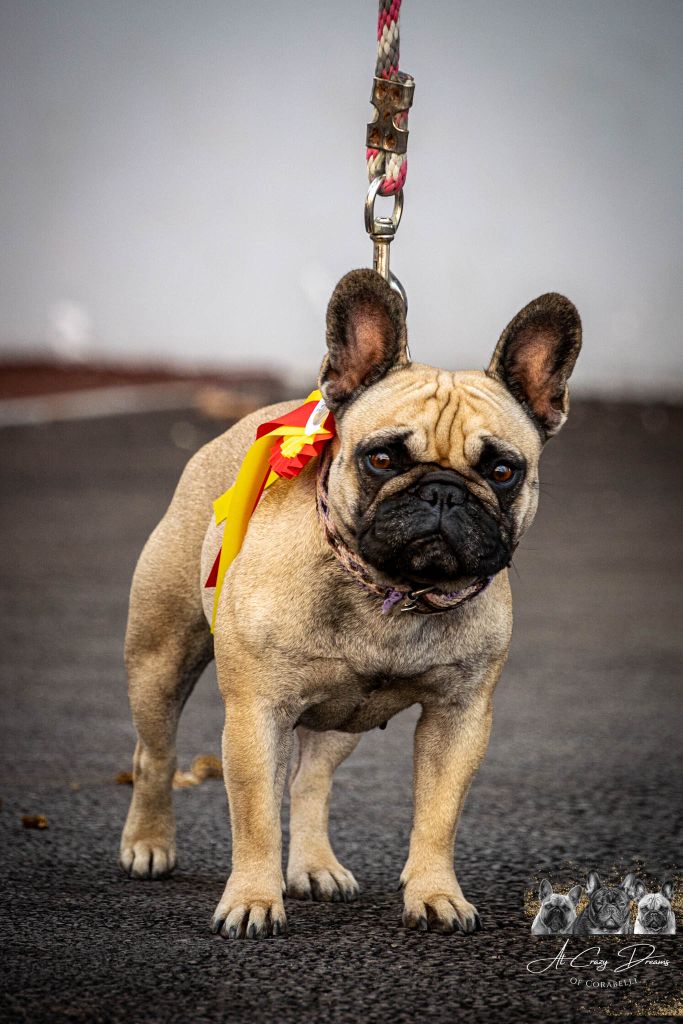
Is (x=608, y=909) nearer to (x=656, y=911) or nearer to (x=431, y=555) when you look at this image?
(x=656, y=911)

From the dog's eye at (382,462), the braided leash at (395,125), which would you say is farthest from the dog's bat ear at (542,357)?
the braided leash at (395,125)

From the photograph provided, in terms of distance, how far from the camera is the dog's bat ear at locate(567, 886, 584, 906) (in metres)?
3.65

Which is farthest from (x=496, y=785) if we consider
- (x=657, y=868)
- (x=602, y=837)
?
(x=657, y=868)

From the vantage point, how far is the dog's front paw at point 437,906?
367cm

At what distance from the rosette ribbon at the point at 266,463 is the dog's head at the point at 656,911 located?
1342 mm

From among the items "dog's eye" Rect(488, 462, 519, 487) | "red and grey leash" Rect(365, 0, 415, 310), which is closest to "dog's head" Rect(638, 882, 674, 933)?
"dog's eye" Rect(488, 462, 519, 487)

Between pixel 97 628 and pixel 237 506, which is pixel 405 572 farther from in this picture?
pixel 97 628

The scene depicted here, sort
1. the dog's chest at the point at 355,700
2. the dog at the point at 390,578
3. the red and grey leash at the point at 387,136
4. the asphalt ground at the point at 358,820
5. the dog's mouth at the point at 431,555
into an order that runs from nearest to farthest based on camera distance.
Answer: the asphalt ground at the point at 358,820 < the dog's mouth at the point at 431,555 < the dog at the point at 390,578 < the dog's chest at the point at 355,700 < the red and grey leash at the point at 387,136

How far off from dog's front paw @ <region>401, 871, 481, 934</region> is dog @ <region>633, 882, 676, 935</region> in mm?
414

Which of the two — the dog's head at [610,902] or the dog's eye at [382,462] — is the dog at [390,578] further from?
the dog's head at [610,902]

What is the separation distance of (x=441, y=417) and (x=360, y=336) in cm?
Result: 40

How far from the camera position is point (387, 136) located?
13.8 ft

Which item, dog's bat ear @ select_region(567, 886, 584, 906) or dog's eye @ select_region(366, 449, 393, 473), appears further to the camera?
dog's bat ear @ select_region(567, 886, 584, 906)

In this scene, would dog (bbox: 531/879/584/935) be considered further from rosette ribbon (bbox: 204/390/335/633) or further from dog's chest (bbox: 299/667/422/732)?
rosette ribbon (bbox: 204/390/335/633)
